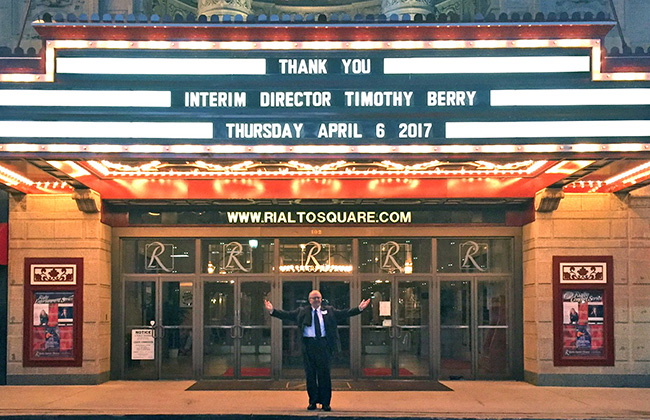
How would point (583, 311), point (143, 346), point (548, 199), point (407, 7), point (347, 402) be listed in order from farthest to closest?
point (407, 7) < point (143, 346) < point (583, 311) < point (548, 199) < point (347, 402)

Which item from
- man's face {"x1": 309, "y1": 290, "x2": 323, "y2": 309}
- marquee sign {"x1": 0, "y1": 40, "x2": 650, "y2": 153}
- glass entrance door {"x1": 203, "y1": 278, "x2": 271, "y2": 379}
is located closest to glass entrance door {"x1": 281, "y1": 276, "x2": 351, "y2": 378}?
glass entrance door {"x1": 203, "y1": 278, "x2": 271, "y2": 379}

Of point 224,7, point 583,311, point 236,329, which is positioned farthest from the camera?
point 224,7

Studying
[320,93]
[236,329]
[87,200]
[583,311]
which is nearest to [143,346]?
[236,329]

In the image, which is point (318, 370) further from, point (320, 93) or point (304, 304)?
point (304, 304)

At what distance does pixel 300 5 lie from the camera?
21828mm

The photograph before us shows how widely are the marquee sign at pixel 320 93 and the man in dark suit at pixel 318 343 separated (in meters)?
2.60

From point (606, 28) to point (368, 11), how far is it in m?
8.23

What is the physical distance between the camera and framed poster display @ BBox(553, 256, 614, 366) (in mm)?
18219

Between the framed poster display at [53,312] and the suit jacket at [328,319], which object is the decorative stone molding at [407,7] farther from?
the framed poster display at [53,312]

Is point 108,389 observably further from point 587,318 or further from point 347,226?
point 587,318

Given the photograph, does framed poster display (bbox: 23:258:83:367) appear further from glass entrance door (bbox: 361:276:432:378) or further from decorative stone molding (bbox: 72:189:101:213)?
glass entrance door (bbox: 361:276:432:378)

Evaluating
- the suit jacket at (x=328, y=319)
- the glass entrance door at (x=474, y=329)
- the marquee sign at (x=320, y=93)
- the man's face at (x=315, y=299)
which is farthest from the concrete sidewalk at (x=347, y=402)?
the marquee sign at (x=320, y=93)

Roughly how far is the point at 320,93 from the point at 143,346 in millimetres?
7127

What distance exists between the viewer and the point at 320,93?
14586mm
